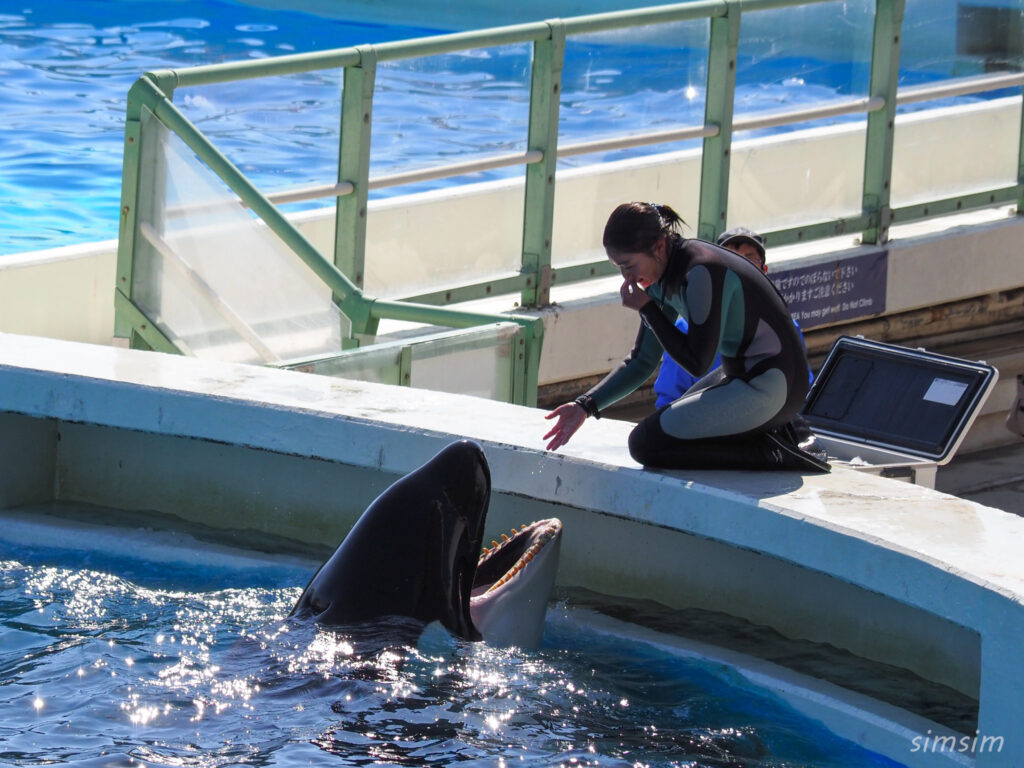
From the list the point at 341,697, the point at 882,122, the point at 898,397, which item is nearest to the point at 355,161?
the point at 898,397

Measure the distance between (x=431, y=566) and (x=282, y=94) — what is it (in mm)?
5001

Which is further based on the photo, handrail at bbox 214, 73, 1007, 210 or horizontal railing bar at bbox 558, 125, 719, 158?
horizontal railing bar at bbox 558, 125, 719, 158

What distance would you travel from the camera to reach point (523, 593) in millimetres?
4207

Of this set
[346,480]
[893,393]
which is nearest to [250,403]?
[346,480]

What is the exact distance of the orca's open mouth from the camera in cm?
421

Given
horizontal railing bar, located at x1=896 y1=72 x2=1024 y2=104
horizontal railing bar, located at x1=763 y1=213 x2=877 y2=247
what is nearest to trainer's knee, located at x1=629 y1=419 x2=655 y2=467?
horizontal railing bar, located at x1=763 y1=213 x2=877 y2=247

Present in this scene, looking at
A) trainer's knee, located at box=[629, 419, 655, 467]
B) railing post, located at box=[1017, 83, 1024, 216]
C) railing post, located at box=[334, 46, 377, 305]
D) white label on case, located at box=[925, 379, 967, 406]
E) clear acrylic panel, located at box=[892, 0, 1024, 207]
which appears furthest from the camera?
railing post, located at box=[1017, 83, 1024, 216]

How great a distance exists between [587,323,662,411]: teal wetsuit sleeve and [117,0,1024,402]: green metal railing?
1279 millimetres

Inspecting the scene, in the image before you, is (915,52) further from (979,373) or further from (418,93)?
(979,373)

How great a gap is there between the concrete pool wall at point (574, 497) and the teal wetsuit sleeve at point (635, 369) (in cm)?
12

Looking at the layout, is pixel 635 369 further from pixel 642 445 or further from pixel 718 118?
pixel 718 118

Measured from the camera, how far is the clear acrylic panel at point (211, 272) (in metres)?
6.10

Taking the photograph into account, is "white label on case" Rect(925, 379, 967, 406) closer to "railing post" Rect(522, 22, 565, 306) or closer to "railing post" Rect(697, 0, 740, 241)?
"railing post" Rect(522, 22, 565, 306)

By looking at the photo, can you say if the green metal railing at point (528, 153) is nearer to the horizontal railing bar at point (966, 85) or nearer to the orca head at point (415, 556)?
the horizontal railing bar at point (966, 85)
